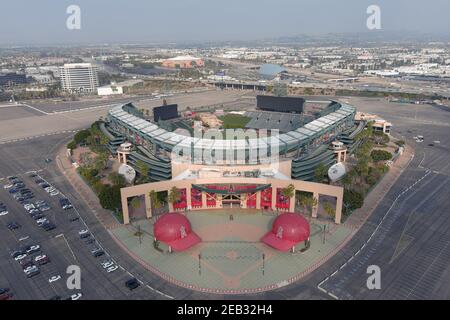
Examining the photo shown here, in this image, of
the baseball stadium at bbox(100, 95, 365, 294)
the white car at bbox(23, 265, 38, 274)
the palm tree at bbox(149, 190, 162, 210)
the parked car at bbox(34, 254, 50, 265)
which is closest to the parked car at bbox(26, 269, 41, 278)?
the white car at bbox(23, 265, 38, 274)

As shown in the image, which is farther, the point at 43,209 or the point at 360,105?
the point at 360,105

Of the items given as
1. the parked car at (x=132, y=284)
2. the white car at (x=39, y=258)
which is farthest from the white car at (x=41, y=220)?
the parked car at (x=132, y=284)

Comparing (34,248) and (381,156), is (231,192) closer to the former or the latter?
(34,248)

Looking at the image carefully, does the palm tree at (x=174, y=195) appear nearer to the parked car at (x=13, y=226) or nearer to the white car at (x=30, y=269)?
the white car at (x=30, y=269)

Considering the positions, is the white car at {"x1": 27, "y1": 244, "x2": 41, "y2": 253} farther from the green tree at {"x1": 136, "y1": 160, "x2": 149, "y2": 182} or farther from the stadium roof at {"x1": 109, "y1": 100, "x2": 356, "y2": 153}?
the stadium roof at {"x1": 109, "y1": 100, "x2": 356, "y2": 153}

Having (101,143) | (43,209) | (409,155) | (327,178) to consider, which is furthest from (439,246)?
(101,143)

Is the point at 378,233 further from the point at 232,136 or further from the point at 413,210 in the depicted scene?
the point at 232,136
